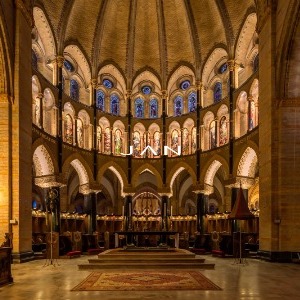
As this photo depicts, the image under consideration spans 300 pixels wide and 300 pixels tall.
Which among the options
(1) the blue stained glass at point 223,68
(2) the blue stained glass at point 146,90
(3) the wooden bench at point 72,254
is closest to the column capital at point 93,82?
(2) the blue stained glass at point 146,90

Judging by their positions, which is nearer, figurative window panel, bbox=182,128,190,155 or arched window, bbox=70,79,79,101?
arched window, bbox=70,79,79,101

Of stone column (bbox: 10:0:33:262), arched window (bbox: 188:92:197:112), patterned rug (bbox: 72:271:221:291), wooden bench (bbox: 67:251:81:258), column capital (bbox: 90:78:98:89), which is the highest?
column capital (bbox: 90:78:98:89)

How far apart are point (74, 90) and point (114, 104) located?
4314mm

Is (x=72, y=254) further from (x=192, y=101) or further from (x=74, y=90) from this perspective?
(x=192, y=101)

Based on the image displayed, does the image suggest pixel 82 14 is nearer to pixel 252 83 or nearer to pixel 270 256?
pixel 252 83

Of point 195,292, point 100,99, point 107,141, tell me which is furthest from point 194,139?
point 195,292

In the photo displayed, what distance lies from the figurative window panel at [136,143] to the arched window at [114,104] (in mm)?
2440

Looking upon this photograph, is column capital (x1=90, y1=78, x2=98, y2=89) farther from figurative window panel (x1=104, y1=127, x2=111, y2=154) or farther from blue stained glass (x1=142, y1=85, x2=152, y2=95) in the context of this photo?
blue stained glass (x1=142, y1=85, x2=152, y2=95)

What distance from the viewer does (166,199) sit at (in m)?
37.7

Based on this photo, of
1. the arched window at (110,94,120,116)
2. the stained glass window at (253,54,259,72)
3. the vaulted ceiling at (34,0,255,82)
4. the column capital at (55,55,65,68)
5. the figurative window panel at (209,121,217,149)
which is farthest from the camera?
the arched window at (110,94,120,116)

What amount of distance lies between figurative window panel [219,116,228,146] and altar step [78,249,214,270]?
51.3ft

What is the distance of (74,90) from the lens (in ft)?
119

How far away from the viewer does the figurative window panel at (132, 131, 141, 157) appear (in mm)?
38719

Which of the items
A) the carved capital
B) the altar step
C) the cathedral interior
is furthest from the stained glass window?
the altar step
